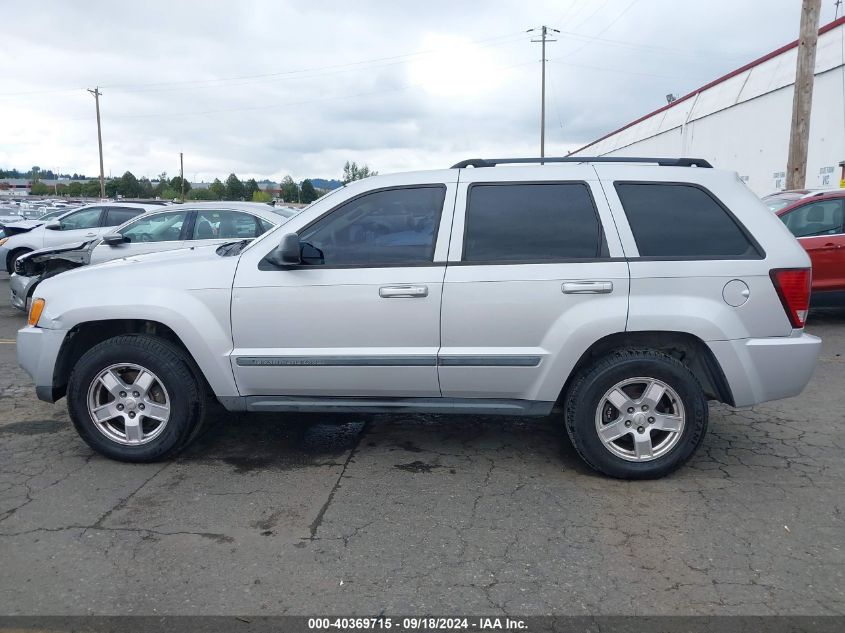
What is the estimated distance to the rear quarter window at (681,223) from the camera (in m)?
4.17

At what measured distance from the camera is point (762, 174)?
21.3 m

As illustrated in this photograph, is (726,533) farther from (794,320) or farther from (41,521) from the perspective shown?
(41,521)

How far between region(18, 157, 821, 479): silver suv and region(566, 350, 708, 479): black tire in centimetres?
1

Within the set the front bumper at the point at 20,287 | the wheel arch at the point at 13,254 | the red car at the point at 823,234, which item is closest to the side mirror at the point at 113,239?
the front bumper at the point at 20,287

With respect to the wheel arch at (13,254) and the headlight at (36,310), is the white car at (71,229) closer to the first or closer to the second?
the wheel arch at (13,254)

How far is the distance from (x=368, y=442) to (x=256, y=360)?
3.66ft

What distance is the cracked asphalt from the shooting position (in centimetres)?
305

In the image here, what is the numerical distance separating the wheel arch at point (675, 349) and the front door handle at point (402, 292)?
3.37 feet

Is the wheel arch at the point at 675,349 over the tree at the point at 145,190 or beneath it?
beneath

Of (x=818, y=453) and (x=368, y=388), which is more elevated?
(x=368, y=388)

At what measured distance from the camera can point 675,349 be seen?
14.4 feet

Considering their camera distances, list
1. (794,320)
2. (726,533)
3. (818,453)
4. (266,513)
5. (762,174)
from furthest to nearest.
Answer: (762,174) < (818,453) < (794,320) < (266,513) < (726,533)

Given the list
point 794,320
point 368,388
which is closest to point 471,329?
point 368,388

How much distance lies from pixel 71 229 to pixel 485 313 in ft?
38.8
